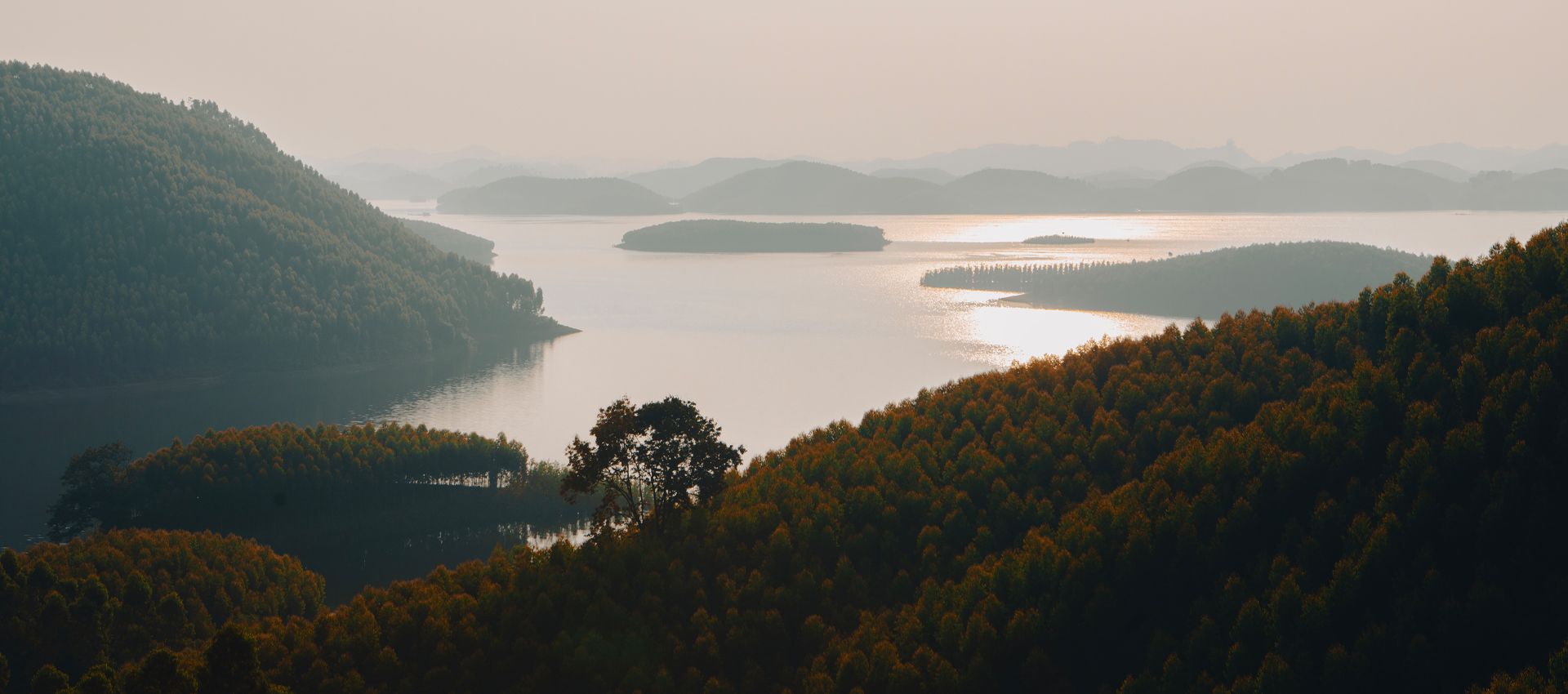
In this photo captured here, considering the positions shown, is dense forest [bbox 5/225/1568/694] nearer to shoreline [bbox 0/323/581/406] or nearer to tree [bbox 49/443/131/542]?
tree [bbox 49/443/131/542]

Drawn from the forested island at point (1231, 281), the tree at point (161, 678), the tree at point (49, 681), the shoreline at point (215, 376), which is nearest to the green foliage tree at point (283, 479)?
the tree at point (49, 681)

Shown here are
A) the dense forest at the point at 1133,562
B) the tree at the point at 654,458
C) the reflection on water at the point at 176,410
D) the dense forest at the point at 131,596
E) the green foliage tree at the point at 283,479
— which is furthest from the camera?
the reflection on water at the point at 176,410

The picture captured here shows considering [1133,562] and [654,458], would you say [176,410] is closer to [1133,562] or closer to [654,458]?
[654,458]

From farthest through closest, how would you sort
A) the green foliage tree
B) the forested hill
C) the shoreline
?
the forested hill < the shoreline < the green foliage tree

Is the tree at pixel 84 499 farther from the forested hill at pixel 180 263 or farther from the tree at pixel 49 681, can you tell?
the forested hill at pixel 180 263

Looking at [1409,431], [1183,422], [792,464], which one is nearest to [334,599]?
[792,464]

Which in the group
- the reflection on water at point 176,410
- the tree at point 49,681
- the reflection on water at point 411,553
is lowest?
the reflection on water at point 411,553

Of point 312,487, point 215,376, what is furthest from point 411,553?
point 215,376

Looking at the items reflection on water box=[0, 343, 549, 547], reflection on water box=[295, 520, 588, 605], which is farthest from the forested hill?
reflection on water box=[295, 520, 588, 605]
